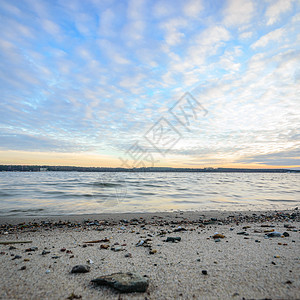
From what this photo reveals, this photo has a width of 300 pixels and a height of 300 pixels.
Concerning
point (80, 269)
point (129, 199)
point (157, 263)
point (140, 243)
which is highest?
point (80, 269)

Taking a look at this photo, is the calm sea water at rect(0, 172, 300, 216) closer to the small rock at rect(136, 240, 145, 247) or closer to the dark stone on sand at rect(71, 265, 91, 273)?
the small rock at rect(136, 240, 145, 247)

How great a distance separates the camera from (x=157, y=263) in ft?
11.4

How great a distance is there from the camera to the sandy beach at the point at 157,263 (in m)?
2.53

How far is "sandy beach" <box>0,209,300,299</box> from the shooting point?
253 centimetres

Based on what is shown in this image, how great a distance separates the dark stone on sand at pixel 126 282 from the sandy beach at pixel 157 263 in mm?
56

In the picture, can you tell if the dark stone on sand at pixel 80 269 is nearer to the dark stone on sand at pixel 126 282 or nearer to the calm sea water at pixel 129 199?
the dark stone on sand at pixel 126 282

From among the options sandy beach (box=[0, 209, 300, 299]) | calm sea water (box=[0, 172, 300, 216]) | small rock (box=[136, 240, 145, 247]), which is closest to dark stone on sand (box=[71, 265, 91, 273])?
sandy beach (box=[0, 209, 300, 299])

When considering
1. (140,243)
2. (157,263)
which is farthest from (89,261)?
(140,243)

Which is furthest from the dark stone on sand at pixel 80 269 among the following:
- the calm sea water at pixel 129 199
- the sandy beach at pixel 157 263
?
the calm sea water at pixel 129 199

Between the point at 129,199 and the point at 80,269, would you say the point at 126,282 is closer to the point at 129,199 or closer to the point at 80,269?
the point at 80,269

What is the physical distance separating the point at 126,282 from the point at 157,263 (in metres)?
0.99

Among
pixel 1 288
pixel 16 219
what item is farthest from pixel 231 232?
pixel 16 219

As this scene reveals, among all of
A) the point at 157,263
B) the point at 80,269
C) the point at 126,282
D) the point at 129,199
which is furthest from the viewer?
the point at 129,199

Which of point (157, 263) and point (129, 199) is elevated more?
point (157, 263)
